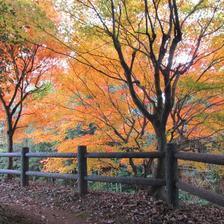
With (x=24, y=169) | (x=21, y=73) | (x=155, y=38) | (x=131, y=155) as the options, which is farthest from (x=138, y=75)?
(x=21, y=73)

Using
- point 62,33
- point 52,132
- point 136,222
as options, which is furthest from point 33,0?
point 52,132

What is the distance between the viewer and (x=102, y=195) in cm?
810

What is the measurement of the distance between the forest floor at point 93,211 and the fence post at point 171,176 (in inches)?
7.1

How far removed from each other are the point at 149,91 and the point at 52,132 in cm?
589

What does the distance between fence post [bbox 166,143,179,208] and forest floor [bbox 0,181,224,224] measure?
18 centimetres

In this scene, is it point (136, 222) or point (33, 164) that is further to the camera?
point (33, 164)

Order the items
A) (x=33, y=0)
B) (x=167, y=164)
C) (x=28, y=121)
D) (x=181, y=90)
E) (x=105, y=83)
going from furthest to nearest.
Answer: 1. (x=28, y=121)
2. (x=105, y=83)
3. (x=181, y=90)
4. (x=33, y=0)
5. (x=167, y=164)

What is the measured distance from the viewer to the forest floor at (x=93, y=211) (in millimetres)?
5684

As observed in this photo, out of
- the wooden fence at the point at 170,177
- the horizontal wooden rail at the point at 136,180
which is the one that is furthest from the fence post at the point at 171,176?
the horizontal wooden rail at the point at 136,180

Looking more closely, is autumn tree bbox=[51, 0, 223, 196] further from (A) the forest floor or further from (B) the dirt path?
(B) the dirt path

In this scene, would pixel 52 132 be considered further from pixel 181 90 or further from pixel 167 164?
pixel 167 164

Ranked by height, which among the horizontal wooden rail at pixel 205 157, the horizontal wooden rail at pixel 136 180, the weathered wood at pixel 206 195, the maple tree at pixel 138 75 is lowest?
the weathered wood at pixel 206 195

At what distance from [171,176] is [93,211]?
169 centimetres

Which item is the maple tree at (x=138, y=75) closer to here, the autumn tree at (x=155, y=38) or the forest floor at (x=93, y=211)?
Answer: the autumn tree at (x=155, y=38)
